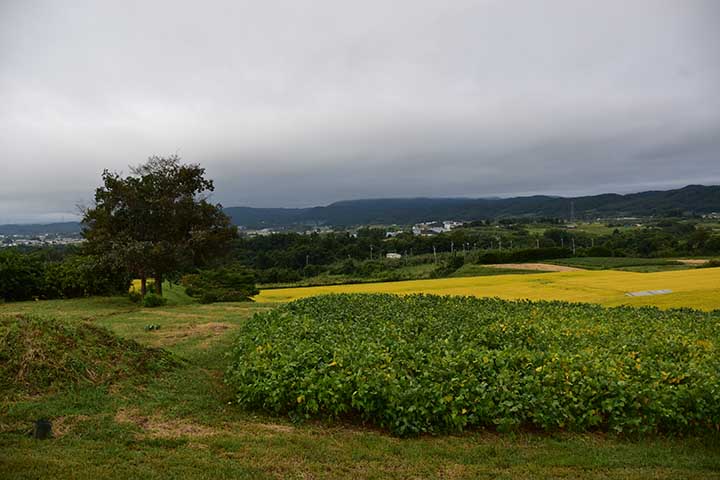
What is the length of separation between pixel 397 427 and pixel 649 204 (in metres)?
195

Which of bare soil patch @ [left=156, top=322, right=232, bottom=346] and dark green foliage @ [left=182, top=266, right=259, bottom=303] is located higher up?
bare soil patch @ [left=156, top=322, right=232, bottom=346]

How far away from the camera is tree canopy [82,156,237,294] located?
887 inches

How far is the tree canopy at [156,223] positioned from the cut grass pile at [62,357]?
44.7 ft

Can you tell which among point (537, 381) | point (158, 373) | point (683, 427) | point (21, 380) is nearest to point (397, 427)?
point (537, 381)

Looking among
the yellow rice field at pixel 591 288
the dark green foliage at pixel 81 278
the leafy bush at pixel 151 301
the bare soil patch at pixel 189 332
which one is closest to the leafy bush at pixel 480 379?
the bare soil patch at pixel 189 332

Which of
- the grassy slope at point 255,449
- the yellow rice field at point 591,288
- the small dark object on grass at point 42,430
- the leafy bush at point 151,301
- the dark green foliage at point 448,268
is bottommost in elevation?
the dark green foliage at point 448,268

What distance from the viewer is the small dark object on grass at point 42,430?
5492 mm

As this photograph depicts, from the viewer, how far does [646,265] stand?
4212cm

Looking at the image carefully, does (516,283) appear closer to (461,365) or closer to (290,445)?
(461,365)

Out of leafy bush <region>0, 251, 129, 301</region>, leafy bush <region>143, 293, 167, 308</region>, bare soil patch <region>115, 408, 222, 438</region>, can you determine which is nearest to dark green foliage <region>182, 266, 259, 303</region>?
leafy bush <region>0, 251, 129, 301</region>

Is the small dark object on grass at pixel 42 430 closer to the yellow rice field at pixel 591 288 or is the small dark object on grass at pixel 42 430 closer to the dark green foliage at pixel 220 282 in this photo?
the yellow rice field at pixel 591 288

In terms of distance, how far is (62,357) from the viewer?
7.73 metres

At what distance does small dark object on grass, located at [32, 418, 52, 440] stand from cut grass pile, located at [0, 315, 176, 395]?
1637 millimetres

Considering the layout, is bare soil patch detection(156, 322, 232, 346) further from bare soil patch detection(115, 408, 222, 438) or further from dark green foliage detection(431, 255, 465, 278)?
dark green foliage detection(431, 255, 465, 278)
